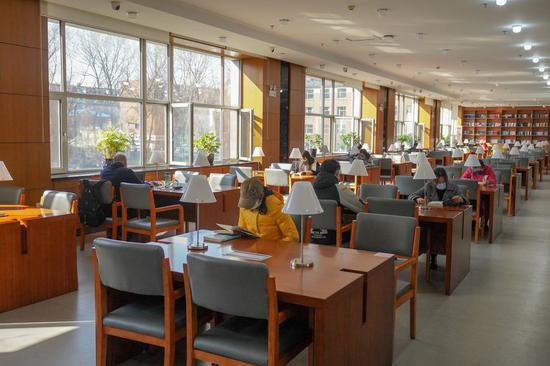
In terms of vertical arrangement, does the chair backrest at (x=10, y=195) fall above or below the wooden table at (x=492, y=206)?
above

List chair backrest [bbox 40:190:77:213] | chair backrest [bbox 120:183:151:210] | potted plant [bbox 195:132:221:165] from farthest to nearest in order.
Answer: potted plant [bbox 195:132:221:165], chair backrest [bbox 120:183:151:210], chair backrest [bbox 40:190:77:213]

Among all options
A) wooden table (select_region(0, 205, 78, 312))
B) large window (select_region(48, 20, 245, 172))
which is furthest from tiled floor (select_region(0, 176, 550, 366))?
large window (select_region(48, 20, 245, 172))

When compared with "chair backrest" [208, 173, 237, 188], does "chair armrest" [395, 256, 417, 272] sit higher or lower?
lower

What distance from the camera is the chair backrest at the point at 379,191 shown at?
5996 millimetres

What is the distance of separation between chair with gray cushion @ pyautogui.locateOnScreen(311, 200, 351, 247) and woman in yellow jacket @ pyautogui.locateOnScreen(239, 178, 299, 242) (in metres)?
1.14

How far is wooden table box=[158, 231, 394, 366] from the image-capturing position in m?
2.44

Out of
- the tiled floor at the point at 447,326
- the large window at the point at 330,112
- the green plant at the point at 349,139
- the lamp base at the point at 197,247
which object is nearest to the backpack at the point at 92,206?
the tiled floor at the point at 447,326

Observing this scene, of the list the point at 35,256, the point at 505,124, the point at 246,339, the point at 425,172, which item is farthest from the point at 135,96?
the point at 505,124

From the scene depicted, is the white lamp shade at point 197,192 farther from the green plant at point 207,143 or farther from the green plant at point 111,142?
the green plant at point 207,143

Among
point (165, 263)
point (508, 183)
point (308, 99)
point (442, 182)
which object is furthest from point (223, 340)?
point (308, 99)

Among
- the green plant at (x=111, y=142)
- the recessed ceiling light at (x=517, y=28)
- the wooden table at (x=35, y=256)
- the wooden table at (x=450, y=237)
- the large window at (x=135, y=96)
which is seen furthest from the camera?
the recessed ceiling light at (x=517, y=28)

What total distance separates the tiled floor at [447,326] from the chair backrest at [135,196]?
0.80 meters

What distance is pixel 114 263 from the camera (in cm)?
277

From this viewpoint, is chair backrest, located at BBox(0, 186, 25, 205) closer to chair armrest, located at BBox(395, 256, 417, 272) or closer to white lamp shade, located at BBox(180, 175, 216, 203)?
white lamp shade, located at BBox(180, 175, 216, 203)
